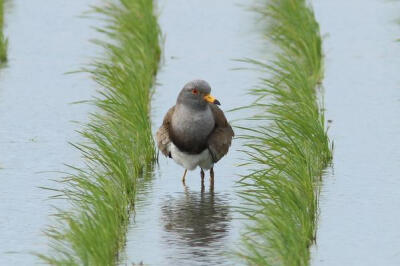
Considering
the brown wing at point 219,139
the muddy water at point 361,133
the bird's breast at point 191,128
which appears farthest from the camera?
the brown wing at point 219,139

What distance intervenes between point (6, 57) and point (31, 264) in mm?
7308

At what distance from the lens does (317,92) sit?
546 inches

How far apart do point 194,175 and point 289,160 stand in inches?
70.0

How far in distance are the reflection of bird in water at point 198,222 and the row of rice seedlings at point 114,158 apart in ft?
1.06

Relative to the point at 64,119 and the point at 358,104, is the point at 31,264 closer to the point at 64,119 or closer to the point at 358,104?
the point at 64,119

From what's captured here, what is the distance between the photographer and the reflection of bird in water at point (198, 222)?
29.1 feet

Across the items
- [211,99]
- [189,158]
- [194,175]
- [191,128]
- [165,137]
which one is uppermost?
[211,99]

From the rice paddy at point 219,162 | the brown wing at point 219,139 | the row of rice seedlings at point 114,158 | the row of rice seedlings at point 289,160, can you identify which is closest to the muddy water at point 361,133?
the rice paddy at point 219,162

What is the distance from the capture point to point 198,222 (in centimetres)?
965

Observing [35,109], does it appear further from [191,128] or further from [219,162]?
[191,128]

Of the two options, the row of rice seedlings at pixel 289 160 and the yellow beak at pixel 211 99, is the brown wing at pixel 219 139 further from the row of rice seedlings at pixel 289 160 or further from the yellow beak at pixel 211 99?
the yellow beak at pixel 211 99

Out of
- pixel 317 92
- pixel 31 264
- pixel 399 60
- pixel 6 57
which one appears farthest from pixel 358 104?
pixel 31 264

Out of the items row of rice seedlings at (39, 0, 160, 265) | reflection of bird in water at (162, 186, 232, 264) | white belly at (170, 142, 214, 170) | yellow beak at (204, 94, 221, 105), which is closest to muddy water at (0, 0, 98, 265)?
row of rice seedlings at (39, 0, 160, 265)

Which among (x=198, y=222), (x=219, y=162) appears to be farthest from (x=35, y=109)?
(x=198, y=222)
